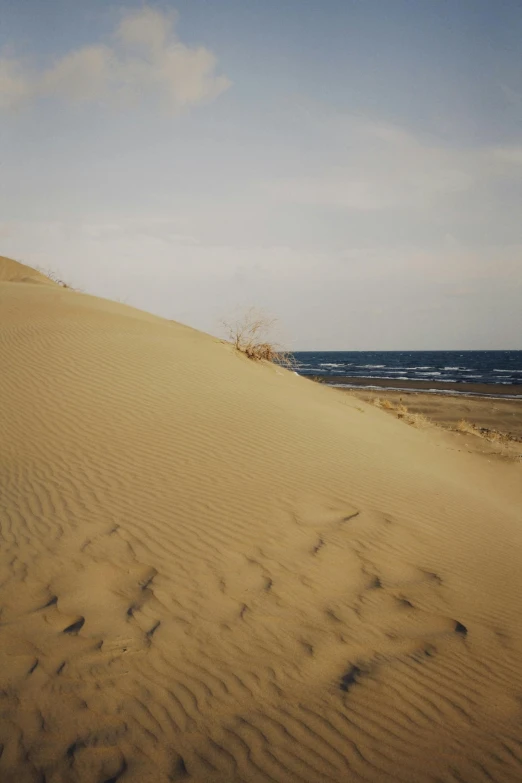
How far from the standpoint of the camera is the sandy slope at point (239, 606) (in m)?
2.33

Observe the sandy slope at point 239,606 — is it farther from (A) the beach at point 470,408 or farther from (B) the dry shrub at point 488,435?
(A) the beach at point 470,408

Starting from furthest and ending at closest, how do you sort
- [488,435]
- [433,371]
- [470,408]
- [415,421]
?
[433,371], [470,408], [415,421], [488,435]

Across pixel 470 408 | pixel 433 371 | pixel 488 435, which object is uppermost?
pixel 433 371

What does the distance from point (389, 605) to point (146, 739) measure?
2020mm

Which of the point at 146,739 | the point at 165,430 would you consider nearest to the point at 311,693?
the point at 146,739

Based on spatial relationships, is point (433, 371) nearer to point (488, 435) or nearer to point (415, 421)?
point (488, 435)

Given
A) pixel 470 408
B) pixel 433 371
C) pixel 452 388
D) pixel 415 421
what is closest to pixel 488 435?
pixel 415 421

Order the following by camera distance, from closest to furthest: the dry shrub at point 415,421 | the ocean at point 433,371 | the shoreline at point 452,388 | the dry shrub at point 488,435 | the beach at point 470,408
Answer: the dry shrub at point 488,435 → the dry shrub at point 415,421 → the beach at point 470,408 → the shoreline at point 452,388 → the ocean at point 433,371

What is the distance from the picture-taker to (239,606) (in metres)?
3.41

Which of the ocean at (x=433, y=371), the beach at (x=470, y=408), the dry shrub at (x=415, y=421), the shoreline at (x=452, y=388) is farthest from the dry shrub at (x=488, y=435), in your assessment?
the shoreline at (x=452, y=388)

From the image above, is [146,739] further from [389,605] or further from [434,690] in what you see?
[389,605]

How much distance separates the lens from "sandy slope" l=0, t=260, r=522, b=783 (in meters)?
2.33

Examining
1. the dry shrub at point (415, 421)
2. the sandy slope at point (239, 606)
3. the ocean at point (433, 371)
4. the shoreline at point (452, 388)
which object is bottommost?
the sandy slope at point (239, 606)

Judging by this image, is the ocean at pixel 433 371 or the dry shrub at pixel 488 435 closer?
the dry shrub at pixel 488 435
